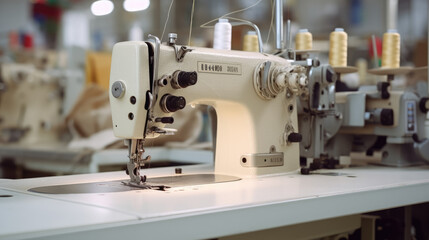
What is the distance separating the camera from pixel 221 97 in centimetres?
213

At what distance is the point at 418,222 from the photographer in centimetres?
275

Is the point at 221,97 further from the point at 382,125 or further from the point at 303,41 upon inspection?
the point at 382,125

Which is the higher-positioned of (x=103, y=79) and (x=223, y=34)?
(x=103, y=79)

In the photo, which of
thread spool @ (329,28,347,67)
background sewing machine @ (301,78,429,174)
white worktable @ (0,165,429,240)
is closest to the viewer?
white worktable @ (0,165,429,240)

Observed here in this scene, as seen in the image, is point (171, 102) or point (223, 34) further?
point (223, 34)

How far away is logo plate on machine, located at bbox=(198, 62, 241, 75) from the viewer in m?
2.05

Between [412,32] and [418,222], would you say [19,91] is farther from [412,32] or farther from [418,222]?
[412,32]

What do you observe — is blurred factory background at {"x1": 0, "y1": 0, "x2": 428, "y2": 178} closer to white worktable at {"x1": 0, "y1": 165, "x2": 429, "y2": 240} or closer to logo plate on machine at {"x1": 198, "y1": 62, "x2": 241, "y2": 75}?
logo plate on machine at {"x1": 198, "y1": 62, "x2": 241, "y2": 75}

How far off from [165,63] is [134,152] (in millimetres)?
284

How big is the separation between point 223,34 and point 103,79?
2.90 metres

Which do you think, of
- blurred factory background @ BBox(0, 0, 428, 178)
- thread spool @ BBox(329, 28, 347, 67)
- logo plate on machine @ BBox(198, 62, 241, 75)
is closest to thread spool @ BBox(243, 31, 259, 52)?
blurred factory background @ BBox(0, 0, 428, 178)

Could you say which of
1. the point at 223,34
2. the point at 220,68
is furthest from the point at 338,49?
the point at 220,68

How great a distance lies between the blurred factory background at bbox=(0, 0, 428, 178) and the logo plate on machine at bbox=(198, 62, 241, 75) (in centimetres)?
19

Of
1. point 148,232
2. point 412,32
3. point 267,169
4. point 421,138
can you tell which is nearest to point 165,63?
point 267,169
